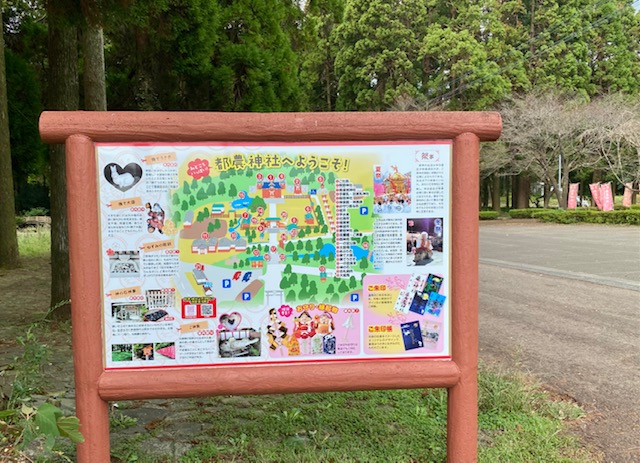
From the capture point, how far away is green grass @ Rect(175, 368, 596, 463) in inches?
108

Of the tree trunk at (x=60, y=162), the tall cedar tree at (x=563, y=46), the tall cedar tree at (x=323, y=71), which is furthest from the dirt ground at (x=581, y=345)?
the tall cedar tree at (x=563, y=46)

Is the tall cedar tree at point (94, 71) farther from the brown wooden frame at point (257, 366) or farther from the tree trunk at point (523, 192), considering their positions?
the tree trunk at point (523, 192)

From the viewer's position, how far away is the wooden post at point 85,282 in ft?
7.58

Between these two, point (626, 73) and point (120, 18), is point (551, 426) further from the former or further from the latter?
point (626, 73)

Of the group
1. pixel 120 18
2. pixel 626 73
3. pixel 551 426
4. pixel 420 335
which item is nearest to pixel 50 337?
pixel 120 18

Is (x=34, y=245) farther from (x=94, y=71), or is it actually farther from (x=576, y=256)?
(x=576, y=256)

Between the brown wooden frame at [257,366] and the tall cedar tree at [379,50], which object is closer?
the brown wooden frame at [257,366]

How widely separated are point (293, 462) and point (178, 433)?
0.80 meters

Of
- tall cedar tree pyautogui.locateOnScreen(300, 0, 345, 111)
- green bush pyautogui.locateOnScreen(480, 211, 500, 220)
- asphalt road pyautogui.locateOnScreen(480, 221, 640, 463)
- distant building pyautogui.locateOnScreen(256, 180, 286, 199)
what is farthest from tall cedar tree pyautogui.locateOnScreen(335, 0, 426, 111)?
distant building pyautogui.locateOnScreen(256, 180, 286, 199)

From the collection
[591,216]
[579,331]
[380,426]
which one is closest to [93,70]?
[380,426]

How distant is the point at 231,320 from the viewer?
7.98 feet

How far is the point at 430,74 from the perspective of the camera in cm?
3008

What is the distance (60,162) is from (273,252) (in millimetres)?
4015

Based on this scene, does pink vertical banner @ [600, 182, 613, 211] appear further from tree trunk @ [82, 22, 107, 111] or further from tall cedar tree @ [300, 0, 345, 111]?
tree trunk @ [82, 22, 107, 111]
